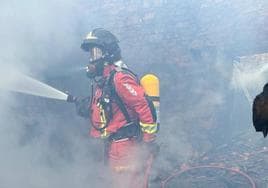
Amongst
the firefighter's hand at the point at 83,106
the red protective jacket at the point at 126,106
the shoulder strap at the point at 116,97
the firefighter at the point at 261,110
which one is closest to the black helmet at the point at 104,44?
the red protective jacket at the point at 126,106

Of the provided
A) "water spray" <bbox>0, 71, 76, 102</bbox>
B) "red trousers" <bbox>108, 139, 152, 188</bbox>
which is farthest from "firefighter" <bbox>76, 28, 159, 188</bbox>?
"water spray" <bbox>0, 71, 76, 102</bbox>

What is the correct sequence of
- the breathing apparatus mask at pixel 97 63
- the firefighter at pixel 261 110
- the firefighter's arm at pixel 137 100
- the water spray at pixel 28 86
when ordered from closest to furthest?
the firefighter at pixel 261 110
the firefighter's arm at pixel 137 100
the breathing apparatus mask at pixel 97 63
the water spray at pixel 28 86

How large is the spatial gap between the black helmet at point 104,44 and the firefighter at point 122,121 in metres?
0.01

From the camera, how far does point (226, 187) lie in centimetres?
589

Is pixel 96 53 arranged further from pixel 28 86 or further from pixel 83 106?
pixel 28 86

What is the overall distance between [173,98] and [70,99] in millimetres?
2440

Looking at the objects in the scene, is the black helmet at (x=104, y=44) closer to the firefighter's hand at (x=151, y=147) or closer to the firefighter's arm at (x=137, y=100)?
the firefighter's arm at (x=137, y=100)

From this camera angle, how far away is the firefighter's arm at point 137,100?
15.3 ft

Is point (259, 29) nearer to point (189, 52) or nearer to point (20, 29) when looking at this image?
point (189, 52)

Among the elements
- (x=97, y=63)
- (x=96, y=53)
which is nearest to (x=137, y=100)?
(x=97, y=63)

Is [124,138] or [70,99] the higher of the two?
[70,99]

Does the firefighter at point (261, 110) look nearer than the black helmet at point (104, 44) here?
Yes

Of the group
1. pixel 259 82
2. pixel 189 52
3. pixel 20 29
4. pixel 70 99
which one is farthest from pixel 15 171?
pixel 259 82

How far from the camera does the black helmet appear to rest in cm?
506
